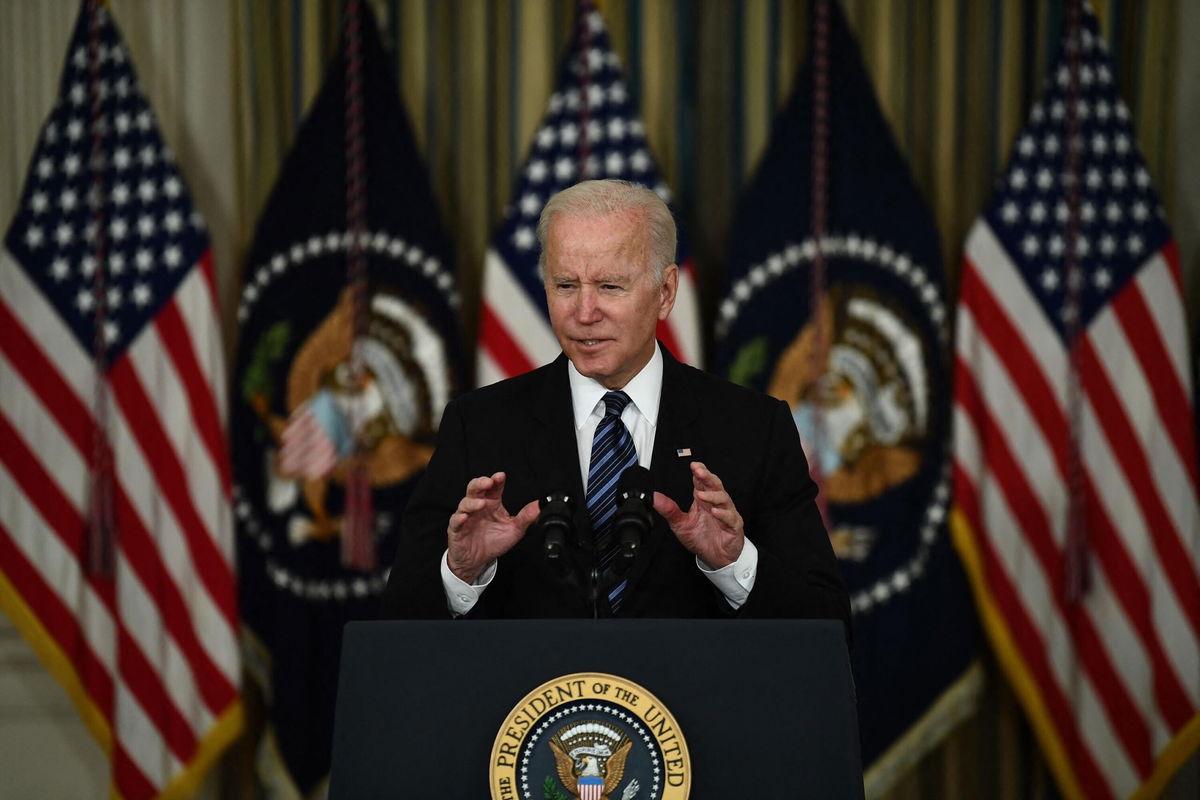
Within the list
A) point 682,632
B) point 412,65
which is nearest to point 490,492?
point 682,632

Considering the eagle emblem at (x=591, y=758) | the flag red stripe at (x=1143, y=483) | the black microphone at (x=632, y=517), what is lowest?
the flag red stripe at (x=1143, y=483)

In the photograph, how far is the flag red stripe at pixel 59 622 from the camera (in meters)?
3.89

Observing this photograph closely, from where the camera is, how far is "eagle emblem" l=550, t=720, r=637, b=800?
1400 mm

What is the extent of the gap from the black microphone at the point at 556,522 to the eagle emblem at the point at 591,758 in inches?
9.4

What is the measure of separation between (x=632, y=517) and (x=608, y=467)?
0.36 metres

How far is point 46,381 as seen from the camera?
3.92 meters

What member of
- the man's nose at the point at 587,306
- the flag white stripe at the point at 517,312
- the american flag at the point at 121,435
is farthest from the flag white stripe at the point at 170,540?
the man's nose at the point at 587,306

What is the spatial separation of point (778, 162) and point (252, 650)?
2.18m

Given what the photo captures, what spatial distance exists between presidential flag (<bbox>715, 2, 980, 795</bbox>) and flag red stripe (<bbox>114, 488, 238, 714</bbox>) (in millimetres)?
1738

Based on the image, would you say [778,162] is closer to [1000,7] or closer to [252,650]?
[1000,7]

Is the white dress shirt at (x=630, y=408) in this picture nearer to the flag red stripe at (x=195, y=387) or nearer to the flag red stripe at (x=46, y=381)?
the flag red stripe at (x=195, y=387)

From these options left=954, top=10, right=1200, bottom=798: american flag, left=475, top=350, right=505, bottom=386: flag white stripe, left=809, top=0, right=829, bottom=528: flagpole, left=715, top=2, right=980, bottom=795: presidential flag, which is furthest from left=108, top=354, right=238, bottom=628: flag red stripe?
left=954, top=10, right=1200, bottom=798: american flag

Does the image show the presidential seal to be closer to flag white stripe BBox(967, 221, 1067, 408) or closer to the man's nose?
the man's nose

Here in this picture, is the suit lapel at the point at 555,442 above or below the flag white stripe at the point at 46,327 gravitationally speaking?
above
